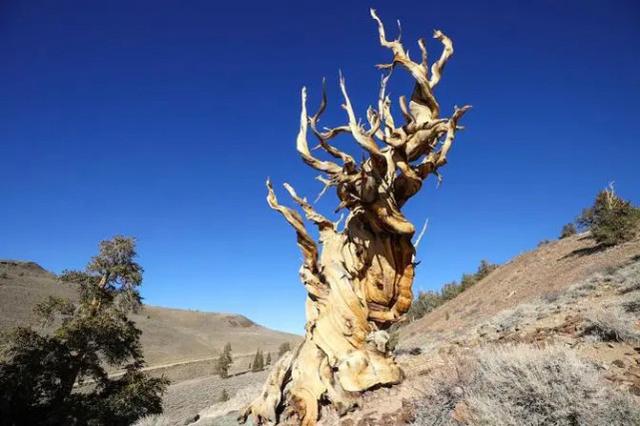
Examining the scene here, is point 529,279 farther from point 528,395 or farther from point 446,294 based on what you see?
point 528,395

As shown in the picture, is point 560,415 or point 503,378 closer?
point 560,415

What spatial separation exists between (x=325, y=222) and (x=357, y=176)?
1276 mm

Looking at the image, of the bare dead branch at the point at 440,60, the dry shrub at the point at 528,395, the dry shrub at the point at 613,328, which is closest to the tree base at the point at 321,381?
the dry shrub at the point at 528,395

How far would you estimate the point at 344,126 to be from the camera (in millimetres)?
6688

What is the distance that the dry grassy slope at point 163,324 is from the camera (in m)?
46.8

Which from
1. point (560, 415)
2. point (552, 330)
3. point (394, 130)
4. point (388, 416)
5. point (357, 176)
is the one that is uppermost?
point (394, 130)

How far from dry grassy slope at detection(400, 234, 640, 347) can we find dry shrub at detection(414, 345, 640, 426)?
12219mm

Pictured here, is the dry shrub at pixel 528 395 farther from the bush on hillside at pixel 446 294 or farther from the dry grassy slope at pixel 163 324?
the bush on hillside at pixel 446 294

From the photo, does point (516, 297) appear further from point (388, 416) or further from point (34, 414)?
point (34, 414)

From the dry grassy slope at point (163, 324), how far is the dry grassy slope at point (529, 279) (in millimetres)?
19488

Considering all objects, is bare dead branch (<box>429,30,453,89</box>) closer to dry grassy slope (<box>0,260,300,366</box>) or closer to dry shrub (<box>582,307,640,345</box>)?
A: dry shrub (<box>582,307,640,345</box>)

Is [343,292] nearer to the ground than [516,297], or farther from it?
nearer to the ground

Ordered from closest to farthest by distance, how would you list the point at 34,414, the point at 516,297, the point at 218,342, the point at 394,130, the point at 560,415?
the point at 560,415 → the point at 394,130 → the point at 34,414 → the point at 516,297 → the point at 218,342

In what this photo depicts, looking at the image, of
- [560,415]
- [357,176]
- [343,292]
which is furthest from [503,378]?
[357,176]
